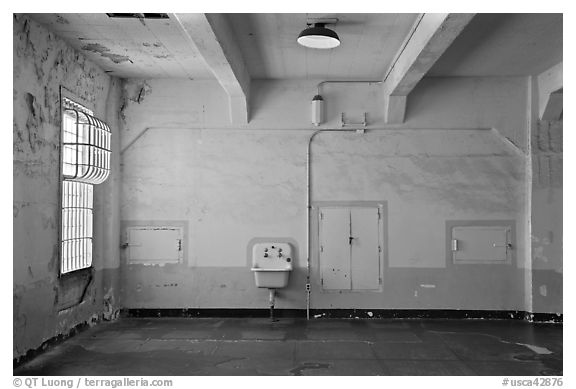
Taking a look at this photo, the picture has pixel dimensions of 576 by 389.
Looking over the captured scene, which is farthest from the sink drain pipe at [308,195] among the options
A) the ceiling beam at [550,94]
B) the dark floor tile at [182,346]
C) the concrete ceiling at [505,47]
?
the ceiling beam at [550,94]

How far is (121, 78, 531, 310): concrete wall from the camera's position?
700 centimetres

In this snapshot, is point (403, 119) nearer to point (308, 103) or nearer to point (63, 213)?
point (308, 103)

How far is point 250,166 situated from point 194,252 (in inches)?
54.3

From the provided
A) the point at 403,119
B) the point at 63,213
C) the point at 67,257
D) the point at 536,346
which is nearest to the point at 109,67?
the point at 63,213

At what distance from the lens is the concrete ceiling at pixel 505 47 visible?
16.4 ft

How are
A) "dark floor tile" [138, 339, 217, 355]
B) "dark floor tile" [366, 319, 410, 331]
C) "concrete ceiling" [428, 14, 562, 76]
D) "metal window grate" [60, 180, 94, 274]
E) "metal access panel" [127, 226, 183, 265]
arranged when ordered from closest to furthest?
"concrete ceiling" [428, 14, 562, 76] < "dark floor tile" [138, 339, 217, 355] < "metal window grate" [60, 180, 94, 274] < "dark floor tile" [366, 319, 410, 331] < "metal access panel" [127, 226, 183, 265]

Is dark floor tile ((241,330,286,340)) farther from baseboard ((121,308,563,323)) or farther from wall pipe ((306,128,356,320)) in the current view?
wall pipe ((306,128,356,320))

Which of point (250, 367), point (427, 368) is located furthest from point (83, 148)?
point (427, 368)

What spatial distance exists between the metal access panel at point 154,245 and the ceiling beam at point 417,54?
3.28 meters

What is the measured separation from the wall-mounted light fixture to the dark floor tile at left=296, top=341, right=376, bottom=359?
2903 millimetres

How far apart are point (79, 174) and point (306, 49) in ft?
9.46

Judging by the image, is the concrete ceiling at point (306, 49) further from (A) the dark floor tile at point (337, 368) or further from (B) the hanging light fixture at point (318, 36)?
(A) the dark floor tile at point (337, 368)

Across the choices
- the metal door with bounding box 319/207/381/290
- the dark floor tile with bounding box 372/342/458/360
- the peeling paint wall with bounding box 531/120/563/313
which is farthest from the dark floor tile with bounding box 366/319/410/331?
the peeling paint wall with bounding box 531/120/563/313

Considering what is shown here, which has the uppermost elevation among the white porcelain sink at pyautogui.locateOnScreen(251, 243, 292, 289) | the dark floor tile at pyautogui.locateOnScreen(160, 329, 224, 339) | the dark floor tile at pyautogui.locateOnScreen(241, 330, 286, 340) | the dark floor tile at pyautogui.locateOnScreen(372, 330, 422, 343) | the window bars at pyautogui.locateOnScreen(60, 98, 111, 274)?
the window bars at pyautogui.locateOnScreen(60, 98, 111, 274)
